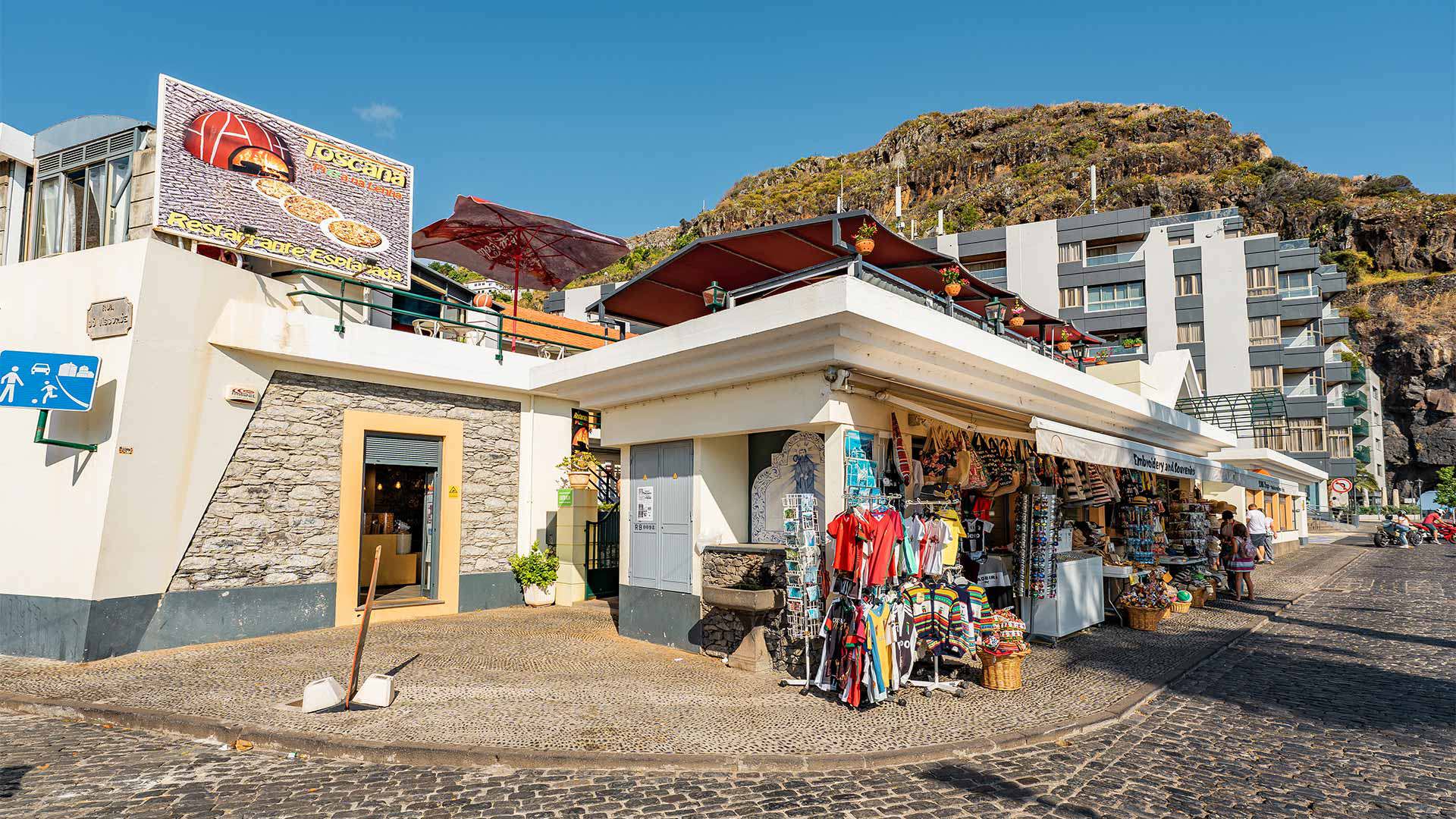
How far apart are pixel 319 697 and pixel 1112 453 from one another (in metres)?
8.16

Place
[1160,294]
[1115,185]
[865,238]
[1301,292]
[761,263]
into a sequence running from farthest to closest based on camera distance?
[1115,185], [1301,292], [1160,294], [761,263], [865,238]

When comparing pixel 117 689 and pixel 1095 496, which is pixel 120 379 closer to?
pixel 117 689

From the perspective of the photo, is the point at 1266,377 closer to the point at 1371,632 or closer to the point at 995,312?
the point at 1371,632

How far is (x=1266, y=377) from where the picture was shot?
43.1 m

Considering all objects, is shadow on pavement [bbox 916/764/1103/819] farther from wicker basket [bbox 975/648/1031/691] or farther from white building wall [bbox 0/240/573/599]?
white building wall [bbox 0/240/573/599]

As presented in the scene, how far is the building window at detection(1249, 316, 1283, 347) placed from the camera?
140 feet

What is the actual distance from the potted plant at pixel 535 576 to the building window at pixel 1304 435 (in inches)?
1795

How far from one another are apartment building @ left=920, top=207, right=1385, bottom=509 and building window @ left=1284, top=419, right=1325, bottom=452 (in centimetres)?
6

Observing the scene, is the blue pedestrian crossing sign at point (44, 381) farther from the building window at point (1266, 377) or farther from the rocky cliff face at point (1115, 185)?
the rocky cliff face at point (1115, 185)

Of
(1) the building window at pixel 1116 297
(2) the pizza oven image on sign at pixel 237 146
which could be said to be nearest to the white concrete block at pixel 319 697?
(2) the pizza oven image on sign at pixel 237 146

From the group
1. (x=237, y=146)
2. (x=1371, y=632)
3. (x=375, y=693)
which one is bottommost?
(x=1371, y=632)

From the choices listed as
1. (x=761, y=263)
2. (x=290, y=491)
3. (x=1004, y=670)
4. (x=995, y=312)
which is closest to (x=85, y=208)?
(x=290, y=491)

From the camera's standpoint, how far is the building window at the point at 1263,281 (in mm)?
42875

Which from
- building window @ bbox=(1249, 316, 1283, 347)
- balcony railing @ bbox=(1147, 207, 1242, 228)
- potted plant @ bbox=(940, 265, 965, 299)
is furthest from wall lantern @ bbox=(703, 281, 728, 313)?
building window @ bbox=(1249, 316, 1283, 347)
